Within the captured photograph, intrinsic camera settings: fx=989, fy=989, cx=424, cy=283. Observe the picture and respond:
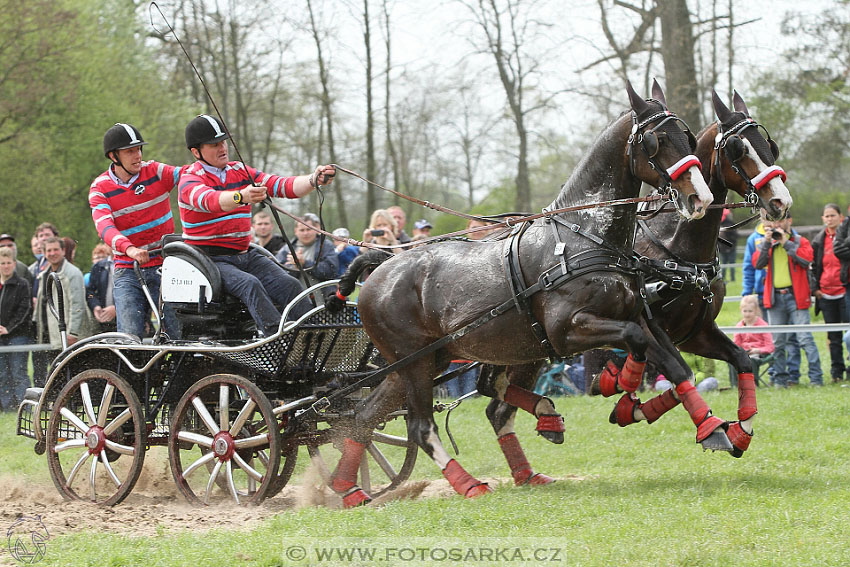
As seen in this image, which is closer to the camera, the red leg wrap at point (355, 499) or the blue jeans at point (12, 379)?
the red leg wrap at point (355, 499)

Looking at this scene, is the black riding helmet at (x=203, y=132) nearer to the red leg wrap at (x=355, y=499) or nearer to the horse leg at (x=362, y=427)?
the horse leg at (x=362, y=427)

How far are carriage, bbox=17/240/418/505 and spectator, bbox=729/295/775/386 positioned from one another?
5087mm

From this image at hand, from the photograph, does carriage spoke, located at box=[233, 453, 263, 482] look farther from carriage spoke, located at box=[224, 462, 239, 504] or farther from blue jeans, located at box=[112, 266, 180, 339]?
blue jeans, located at box=[112, 266, 180, 339]

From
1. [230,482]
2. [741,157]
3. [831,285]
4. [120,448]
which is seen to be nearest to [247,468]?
[230,482]

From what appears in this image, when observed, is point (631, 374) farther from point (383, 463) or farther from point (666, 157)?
point (383, 463)

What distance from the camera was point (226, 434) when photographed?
6602 millimetres

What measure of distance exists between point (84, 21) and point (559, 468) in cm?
2026

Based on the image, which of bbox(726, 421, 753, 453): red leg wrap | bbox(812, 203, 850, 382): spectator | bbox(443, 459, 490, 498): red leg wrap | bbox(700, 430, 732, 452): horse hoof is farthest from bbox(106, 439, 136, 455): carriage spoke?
bbox(812, 203, 850, 382): spectator

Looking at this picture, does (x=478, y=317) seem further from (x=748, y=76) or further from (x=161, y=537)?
(x=748, y=76)

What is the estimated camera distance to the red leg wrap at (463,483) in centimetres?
614

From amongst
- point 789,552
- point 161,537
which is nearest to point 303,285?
point 161,537

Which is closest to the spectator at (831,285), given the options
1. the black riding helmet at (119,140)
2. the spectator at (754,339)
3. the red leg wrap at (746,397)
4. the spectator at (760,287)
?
the spectator at (760,287)

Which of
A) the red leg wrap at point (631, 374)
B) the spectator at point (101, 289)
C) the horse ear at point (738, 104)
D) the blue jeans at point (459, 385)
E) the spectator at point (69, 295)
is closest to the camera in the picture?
the red leg wrap at point (631, 374)

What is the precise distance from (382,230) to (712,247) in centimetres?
442
